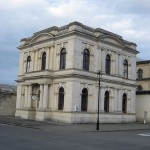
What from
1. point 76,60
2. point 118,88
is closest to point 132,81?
point 118,88

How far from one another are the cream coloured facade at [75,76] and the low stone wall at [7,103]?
160 inches

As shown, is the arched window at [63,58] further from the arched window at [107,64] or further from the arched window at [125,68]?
the arched window at [125,68]

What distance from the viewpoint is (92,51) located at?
3947 centimetres

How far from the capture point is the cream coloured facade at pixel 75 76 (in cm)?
3725

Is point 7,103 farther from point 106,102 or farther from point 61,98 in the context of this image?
point 106,102

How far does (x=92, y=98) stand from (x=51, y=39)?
946 cm

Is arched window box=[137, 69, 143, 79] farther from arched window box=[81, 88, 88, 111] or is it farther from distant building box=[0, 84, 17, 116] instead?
distant building box=[0, 84, 17, 116]

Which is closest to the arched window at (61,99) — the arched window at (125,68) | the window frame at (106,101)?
the window frame at (106,101)

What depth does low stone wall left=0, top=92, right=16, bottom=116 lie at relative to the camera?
1865 inches

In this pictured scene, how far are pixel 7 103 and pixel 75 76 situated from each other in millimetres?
16097

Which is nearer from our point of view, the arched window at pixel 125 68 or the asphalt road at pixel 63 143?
the asphalt road at pixel 63 143

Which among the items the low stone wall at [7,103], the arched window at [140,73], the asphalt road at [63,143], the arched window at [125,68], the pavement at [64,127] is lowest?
the asphalt road at [63,143]

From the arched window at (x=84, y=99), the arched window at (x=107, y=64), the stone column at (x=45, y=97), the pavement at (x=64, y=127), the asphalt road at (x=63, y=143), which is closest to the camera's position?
the asphalt road at (x=63, y=143)

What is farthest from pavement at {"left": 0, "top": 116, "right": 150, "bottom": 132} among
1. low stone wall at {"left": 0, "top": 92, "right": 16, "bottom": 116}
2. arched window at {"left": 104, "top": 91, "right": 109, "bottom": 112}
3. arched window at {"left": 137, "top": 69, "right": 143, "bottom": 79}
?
arched window at {"left": 137, "top": 69, "right": 143, "bottom": 79}
